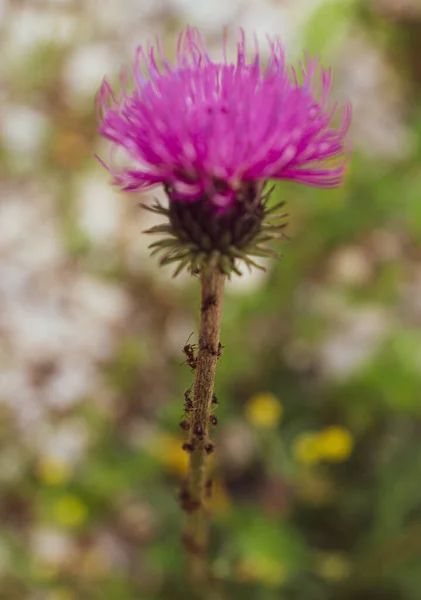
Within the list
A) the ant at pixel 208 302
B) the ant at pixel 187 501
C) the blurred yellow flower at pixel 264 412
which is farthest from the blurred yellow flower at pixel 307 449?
the ant at pixel 208 302

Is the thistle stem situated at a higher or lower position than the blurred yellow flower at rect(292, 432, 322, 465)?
lower

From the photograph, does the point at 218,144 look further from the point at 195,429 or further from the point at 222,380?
the point at 222,380

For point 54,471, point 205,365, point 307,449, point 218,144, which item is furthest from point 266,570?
point 218,144

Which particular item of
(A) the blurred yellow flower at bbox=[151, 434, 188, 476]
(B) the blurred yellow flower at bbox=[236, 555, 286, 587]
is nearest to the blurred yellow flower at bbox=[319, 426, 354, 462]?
(B) the blurred yellow flower at bbox=[236, 555, 286, 587]

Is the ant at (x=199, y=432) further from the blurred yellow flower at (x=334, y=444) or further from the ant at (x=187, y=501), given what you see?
the blurred yellow flower at (x=334, y=444)

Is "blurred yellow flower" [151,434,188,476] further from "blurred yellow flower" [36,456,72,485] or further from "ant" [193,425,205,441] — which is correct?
"ant" [193,425,205,441]

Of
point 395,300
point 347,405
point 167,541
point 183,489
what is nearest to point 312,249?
point 395,300
